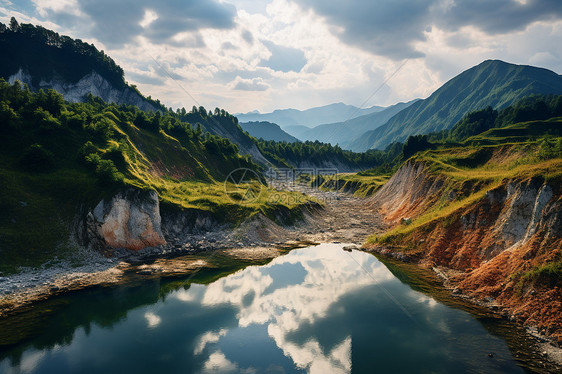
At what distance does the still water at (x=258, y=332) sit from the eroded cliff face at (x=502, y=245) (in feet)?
19.3

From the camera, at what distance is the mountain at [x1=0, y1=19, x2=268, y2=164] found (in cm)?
14162

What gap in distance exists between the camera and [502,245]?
37875 millimetres

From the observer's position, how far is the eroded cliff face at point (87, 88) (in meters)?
142

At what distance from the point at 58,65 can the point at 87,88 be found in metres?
16.7

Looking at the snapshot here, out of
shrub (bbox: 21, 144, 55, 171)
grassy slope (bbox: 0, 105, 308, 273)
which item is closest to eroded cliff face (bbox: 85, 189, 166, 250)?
grassy slope (bbox: 0, 105, 308, 273)

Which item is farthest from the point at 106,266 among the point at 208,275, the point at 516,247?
the point at 516,247

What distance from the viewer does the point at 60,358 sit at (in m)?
24.3

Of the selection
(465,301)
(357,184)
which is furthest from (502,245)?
(357,184)

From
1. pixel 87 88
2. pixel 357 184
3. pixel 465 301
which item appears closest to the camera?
pixel 465 301

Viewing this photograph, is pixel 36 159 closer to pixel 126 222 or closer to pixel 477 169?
pixel 126 222

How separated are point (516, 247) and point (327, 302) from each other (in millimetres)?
24455

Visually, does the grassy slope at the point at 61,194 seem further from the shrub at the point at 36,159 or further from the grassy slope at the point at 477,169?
the grassy slope at the point at 477,169

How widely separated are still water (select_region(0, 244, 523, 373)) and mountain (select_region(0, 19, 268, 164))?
159 m

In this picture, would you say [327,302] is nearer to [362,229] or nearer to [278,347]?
[278,347]
